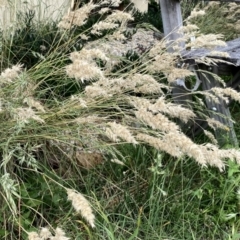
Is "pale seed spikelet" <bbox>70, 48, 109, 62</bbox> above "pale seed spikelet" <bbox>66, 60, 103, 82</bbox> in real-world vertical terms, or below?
above

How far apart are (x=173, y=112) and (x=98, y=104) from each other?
492 millimetres

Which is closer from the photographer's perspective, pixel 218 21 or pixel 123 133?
pixel 123 133

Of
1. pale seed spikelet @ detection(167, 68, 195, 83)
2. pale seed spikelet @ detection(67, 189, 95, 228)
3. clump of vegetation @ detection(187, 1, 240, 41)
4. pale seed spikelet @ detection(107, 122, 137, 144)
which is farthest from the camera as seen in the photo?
clump of vegetation @ detection(187, 1, 240, 41)

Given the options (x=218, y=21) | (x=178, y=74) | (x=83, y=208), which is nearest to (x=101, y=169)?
(x=178, y=74)

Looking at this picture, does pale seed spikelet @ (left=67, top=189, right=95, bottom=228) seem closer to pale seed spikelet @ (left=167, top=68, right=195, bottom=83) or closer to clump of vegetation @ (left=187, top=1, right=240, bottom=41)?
pale seed spikelet @ (left=167, top=68, right=195, bottom=83)

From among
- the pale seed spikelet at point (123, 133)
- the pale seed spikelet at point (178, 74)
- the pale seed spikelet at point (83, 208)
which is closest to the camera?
the pale seed spikelet at point (83, 208)

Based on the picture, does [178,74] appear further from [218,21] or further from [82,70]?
[218,21]

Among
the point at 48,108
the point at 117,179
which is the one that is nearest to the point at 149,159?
the point at 117,179

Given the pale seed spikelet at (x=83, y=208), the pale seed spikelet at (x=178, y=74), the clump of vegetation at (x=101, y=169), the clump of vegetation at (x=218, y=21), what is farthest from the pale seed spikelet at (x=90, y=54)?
the clump of vegetation at (x=218, y=21)

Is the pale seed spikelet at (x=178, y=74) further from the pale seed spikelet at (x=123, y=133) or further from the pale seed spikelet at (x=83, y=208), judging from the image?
the pale seed spikelet at (x=83, y=208)

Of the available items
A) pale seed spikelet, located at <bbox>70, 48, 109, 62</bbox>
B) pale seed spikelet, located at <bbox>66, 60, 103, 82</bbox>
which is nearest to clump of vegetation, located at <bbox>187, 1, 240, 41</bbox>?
pale seed spikelet, located at <bbox>70, 48, 109, 62</bbox>

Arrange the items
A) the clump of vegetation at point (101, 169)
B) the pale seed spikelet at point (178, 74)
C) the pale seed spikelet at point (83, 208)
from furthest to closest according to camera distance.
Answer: the pale seed spikelet at point (178, 74) < the clump of vegetation at point (101, 169) < the pale seed spikelet at point (83, 208)

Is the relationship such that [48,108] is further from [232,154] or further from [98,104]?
[232,154]

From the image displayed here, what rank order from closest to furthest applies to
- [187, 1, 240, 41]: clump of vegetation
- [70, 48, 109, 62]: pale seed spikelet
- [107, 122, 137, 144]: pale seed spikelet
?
[107, 122, 137, 144]: pale seed spikelet, [70, 48, 109, 62]: pale seed spikelet, [187, 1, 240, 41]: clump of vegetation
